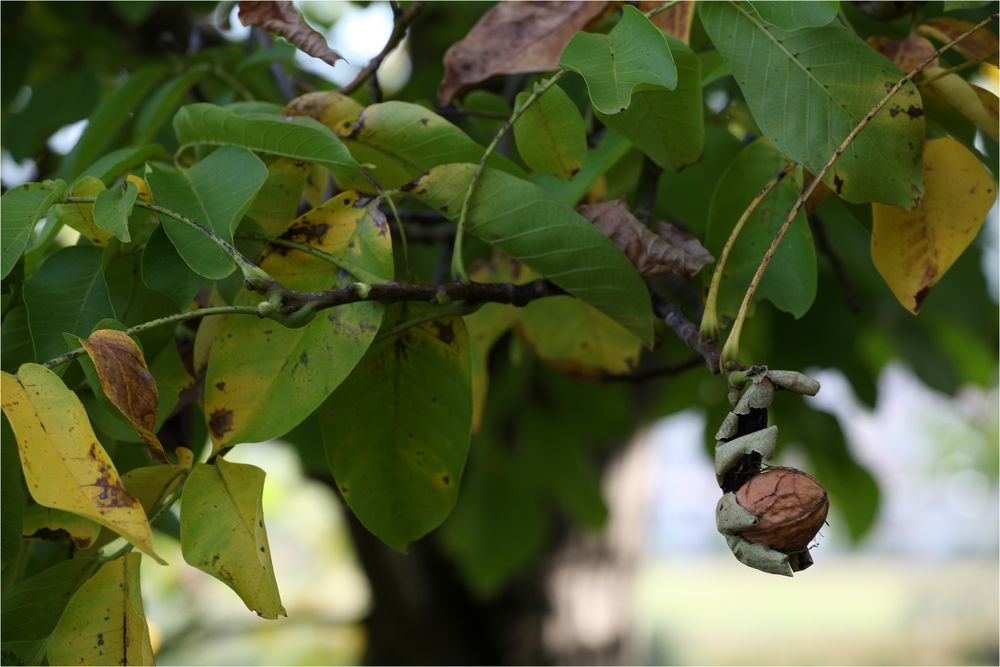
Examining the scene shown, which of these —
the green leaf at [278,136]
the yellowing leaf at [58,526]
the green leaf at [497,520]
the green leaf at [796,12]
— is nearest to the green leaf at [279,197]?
the green leaf at [278,136]

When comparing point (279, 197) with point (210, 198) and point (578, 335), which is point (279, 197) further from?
point (578, 335)

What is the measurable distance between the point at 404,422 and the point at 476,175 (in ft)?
0.59

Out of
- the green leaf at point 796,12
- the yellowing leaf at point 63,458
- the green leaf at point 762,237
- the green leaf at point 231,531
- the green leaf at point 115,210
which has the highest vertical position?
the green leaf at point 796,12

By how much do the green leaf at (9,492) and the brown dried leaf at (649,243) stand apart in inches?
16.9

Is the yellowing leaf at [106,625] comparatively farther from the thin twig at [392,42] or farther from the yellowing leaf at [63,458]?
the thin twig at [392,42]

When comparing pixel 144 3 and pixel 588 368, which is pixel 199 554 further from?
pixel 144 3

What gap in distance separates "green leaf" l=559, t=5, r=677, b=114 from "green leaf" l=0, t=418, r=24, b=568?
0.43 m

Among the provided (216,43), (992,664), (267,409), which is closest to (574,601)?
(216,43)

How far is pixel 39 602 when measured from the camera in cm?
64

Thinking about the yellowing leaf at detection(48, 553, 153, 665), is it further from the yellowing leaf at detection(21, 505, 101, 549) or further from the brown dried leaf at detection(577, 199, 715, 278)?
the brown dried leaf at detection(577, 199, 715, 278)

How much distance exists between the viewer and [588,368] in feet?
3.13

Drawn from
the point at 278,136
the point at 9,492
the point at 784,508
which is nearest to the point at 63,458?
the point at 9,492

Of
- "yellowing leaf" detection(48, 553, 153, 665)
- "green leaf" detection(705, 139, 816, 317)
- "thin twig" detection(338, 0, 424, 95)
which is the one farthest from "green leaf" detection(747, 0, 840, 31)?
"yellowing leaf" detection(48, 553, 153, 665)

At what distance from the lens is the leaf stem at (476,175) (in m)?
0.64
